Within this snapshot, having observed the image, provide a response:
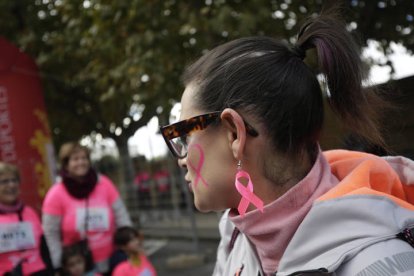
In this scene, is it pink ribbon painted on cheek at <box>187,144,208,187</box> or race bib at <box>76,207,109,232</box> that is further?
race bib at <box>76,207,109,232</box>

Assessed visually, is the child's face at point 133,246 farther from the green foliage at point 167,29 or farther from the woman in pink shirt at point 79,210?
the green foliage at point 167,29

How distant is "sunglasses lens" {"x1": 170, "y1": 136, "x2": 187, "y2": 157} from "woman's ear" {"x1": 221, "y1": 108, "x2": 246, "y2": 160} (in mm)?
132

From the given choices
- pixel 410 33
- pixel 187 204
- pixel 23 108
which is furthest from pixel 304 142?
pixel 187 204

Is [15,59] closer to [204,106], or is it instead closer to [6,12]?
[6,12]

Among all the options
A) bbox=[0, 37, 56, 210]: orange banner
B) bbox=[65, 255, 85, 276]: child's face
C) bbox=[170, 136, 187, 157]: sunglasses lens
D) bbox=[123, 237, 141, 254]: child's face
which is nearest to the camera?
bbox=[170, 136, 187, 157]: sunglasses lens

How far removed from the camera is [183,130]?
130 centimetres

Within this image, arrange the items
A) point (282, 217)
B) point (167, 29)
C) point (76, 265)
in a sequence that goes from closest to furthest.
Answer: point (282, 217) < point (76, 265) < point (167, 29)

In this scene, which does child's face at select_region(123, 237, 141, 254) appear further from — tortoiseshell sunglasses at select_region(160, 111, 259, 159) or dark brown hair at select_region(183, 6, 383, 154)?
dark brown hair at select_region(183, 6, 383, 154)

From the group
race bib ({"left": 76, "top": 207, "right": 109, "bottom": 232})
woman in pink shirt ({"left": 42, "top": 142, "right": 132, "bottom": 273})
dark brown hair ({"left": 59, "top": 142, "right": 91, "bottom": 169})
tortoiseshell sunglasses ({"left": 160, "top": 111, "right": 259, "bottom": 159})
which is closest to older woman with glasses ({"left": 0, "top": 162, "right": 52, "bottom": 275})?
woman in pink shirt ({"left": 42, "top": 142, "right": 132, "bottom": 273})

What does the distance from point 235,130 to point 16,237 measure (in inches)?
120

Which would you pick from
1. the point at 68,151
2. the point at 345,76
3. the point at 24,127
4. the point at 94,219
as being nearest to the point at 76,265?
the point at 94,219

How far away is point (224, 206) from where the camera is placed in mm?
1299

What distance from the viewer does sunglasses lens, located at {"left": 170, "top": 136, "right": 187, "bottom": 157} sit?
132 centimetres

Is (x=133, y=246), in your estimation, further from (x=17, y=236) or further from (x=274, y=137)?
(x=274, y=137)
